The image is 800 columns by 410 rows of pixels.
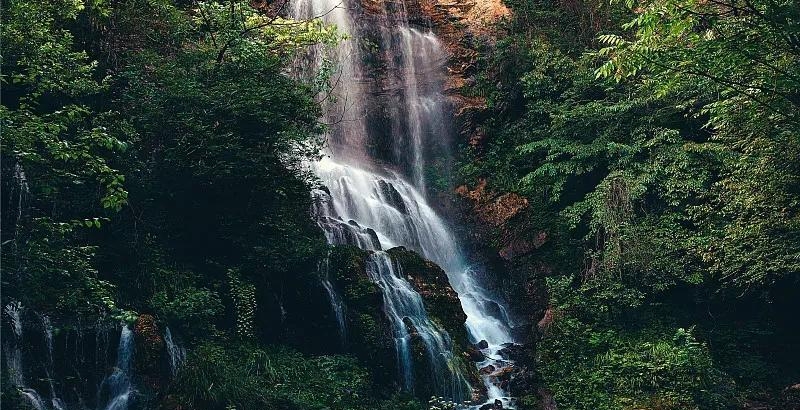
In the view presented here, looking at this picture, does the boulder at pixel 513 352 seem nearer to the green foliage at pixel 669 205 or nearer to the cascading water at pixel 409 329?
the green foliage at pixel 669 205

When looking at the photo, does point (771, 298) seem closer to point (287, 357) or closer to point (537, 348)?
point (537, 348)

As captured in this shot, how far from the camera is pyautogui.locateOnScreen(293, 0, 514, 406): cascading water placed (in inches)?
504

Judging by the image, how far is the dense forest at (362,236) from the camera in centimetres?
852

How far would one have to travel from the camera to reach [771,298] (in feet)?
44.5

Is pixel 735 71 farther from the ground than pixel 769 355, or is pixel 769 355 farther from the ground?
pixel 735 71

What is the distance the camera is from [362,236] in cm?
1459

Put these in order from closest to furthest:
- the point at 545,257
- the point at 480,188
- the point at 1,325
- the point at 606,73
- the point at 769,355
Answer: the point at 1,325
the point at 606,73
the point at 769,355
the point at 545,257
the point at 480,188

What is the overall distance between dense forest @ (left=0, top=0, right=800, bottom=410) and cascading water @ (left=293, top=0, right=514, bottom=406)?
3.8 inches

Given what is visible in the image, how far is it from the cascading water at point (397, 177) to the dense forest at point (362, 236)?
0.10 metres

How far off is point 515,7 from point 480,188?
6.42m

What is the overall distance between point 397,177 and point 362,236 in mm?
5668

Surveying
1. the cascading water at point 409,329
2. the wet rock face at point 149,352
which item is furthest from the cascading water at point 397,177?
the wet rock face at point 149,352

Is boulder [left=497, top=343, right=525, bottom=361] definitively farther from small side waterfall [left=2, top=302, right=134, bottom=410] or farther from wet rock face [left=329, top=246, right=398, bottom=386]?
small side waterfall [left=2, top=302, right=134, bottom=410]

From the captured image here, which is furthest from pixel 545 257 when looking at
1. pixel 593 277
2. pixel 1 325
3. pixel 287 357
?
pixel 1 325
